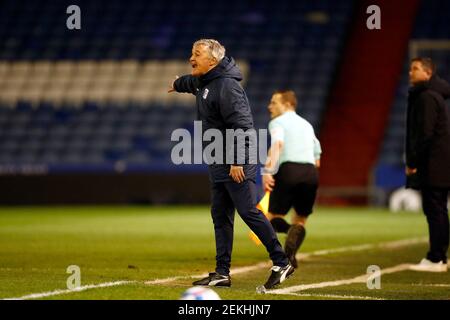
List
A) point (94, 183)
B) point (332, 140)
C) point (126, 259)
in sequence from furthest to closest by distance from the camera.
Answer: point (332, 140) → point (94, 183) → point (126, 259)

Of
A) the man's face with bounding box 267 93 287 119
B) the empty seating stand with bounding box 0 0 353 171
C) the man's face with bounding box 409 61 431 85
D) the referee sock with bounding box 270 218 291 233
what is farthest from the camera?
the empty seating stand with bounding box 0 0 353 171

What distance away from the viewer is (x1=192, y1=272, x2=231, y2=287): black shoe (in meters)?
8.86

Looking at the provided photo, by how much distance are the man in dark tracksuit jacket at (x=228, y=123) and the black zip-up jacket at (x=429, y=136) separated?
9.25 feet

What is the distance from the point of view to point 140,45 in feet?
104

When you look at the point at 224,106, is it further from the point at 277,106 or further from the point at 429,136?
the point at 429,136

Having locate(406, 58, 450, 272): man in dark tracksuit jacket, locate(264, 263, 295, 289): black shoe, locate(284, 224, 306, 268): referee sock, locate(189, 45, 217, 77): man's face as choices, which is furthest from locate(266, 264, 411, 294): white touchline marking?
locate(189, 45, 217, 77): man's face

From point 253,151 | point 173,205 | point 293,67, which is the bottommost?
point 173,205

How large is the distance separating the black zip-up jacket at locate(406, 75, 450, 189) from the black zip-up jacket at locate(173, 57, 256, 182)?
2.82 metres

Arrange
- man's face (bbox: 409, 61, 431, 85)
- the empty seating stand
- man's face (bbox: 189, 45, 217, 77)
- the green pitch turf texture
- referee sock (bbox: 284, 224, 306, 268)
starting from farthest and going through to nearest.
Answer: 1. the empty seating stand
2. man's face (bbox: 409, 61, 431, 85)
3. referee sock (bbox: 284, 224, 306, 268)
4. man's face (bbox: 189, 45, 217, 77)
5. the green pitch turf texture

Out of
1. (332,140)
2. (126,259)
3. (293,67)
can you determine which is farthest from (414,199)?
(126,259)

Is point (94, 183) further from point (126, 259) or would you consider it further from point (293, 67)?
point (126, 259)

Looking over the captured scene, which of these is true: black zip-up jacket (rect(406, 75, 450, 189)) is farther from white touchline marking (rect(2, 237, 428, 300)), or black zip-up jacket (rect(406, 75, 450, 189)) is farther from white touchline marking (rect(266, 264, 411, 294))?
white touchline marking (rect(2, 237, 428, 300))

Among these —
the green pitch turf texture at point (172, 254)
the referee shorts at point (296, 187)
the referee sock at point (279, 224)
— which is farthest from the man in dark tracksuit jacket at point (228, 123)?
the referee sock at point (279, 224)
